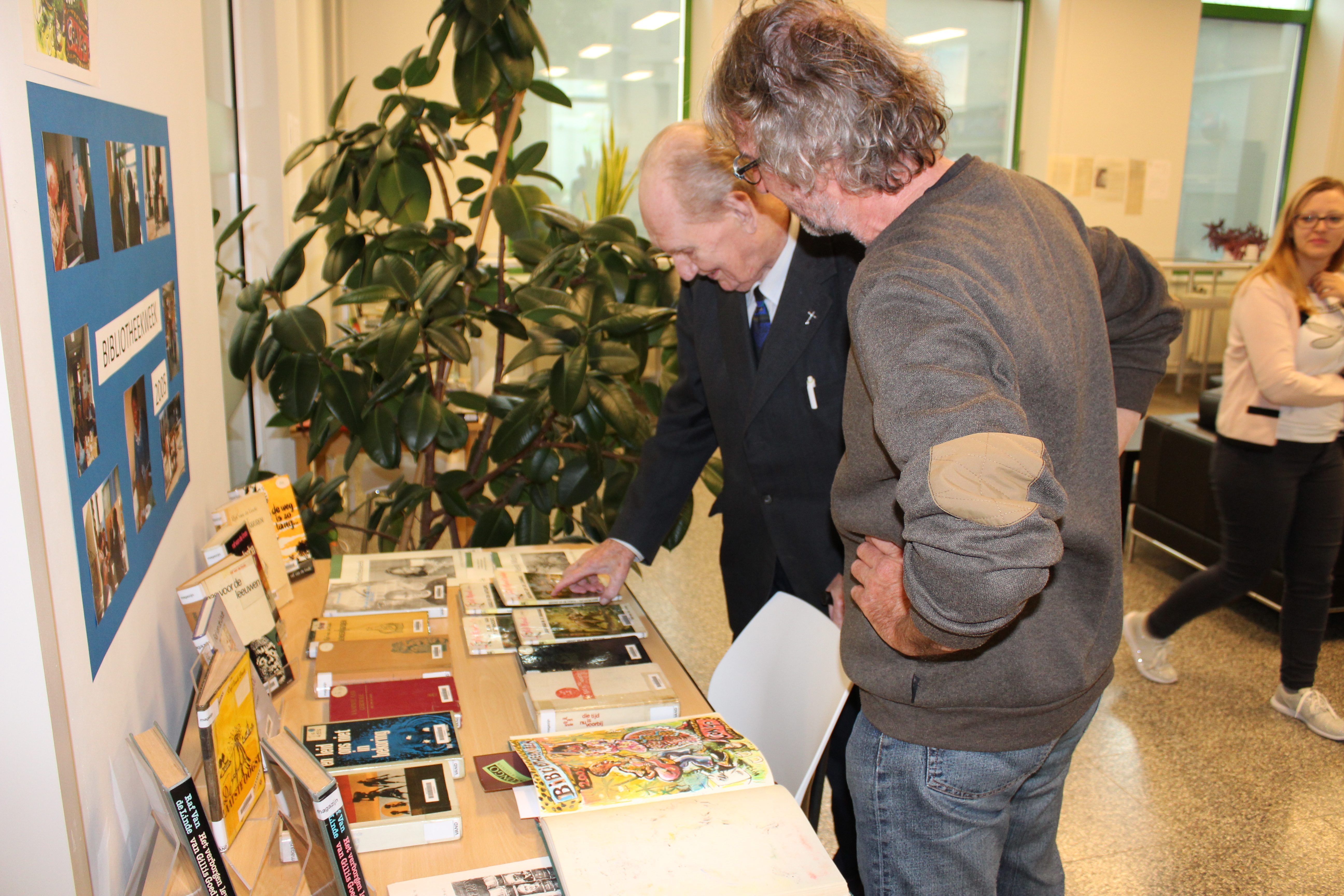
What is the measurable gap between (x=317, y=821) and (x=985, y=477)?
2.39ft

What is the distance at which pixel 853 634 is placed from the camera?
48.9 inches

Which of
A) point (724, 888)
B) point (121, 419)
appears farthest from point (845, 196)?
point (121, 419)

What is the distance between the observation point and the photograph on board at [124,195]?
1156 mm

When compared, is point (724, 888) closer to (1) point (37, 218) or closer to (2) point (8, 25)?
(1) point (37, 218)

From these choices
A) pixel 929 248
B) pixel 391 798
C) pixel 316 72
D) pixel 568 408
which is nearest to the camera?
pixel 929 248

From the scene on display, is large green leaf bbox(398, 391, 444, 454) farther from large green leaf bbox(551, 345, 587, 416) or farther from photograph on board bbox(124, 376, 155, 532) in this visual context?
photograph on board bbox(124, 376, 155, 532)

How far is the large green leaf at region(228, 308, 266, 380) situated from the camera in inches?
95.6

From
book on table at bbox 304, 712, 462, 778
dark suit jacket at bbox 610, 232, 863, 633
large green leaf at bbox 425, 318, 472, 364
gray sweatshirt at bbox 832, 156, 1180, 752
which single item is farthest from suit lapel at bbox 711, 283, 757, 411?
book on table at bbox 304, 712, 462, 778

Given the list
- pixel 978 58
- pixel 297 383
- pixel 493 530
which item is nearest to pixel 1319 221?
pixel 493 530

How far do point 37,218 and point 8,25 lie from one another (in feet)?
0.53

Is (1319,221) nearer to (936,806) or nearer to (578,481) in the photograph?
(578,481)

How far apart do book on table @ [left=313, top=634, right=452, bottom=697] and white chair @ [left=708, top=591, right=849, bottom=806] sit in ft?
1.55

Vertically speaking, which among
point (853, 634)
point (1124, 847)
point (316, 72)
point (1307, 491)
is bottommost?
point (1124, 847)

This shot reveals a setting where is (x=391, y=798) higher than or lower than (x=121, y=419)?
lower
